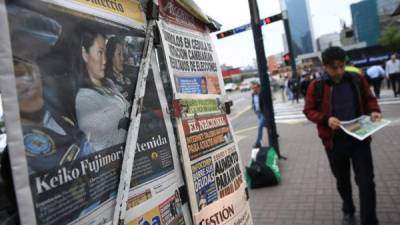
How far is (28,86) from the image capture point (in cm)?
125

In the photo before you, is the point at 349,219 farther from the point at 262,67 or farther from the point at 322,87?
the point at 262,67

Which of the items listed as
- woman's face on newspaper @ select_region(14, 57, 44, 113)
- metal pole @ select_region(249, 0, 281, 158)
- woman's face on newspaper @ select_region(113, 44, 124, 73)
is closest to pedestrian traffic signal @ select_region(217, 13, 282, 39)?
metal pole @ select_region(249, 0, 281, 158)

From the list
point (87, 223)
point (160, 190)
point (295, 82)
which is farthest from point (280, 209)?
point (295, 82)

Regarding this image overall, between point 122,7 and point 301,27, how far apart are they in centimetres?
7678

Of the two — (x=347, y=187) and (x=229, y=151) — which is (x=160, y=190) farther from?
(x=347, y=187)

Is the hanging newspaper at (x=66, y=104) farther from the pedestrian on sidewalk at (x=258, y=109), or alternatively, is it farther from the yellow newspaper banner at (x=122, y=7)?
the pedestrian on sidewalk at (x=258, y=109)

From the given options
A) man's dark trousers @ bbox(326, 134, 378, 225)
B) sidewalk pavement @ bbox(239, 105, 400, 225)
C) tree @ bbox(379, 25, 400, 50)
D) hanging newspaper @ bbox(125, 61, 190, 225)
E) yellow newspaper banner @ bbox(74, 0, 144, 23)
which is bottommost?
sidewalk pavement @ bbox(239, 105, 400, 225)

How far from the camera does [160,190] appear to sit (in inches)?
71.3

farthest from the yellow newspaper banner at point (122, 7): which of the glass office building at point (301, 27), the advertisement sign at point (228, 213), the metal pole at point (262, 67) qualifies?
the glass office building at point (301, 27)

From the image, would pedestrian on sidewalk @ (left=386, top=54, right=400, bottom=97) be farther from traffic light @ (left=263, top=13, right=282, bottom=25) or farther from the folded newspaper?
the folded newspaper

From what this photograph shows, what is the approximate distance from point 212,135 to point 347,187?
2.07 m

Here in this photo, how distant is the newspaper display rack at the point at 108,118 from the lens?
4.01ft

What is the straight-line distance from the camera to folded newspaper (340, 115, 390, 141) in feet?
10.9

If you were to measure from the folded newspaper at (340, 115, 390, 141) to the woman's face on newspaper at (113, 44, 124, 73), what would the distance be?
2.45 m
